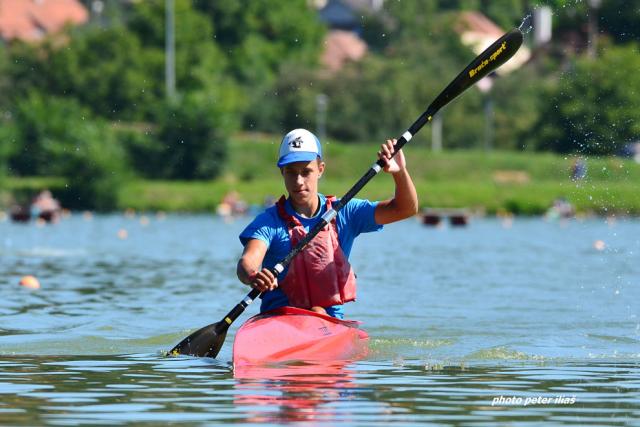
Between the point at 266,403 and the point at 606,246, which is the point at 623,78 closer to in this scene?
the point at 606,246

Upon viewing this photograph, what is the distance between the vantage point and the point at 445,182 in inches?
3041

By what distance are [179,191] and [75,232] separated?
25711mm

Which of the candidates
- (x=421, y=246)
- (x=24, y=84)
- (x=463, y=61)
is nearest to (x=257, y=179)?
(x=24, y=84)

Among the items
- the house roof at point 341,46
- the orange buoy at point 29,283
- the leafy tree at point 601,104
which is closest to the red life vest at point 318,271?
the orange buoy at point 29,283

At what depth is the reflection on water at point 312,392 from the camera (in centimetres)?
975

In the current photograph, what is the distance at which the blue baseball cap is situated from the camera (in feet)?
39.6

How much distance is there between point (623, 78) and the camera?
252 ft

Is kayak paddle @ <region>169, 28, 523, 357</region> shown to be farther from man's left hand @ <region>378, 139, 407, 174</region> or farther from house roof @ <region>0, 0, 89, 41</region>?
house roof @ <region>0, 0, 89, 41</region>

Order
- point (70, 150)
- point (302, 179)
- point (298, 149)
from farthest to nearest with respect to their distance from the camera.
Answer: point (70, 150) → point (302, 179) → point (298, 149)

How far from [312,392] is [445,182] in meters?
66.8

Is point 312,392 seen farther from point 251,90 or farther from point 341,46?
point 341,46

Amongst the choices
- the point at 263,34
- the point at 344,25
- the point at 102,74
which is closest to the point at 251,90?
the point at 102,74

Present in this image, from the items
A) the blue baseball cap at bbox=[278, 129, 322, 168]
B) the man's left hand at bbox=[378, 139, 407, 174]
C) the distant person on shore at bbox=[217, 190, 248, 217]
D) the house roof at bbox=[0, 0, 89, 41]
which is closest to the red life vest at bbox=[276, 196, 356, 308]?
the blue baseball cap at bbox=[278, 129, 322, 168]

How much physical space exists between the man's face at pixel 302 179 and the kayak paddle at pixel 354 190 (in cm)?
23
